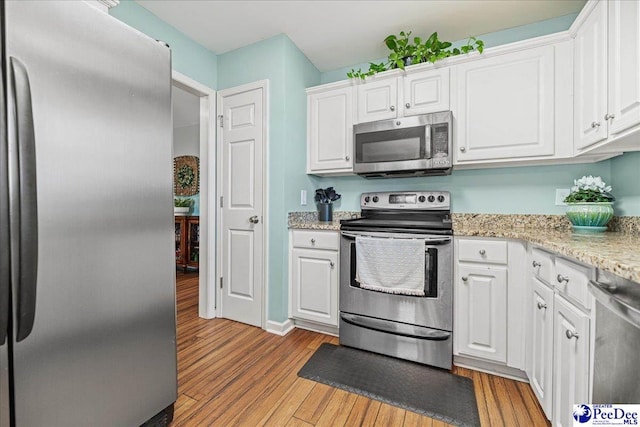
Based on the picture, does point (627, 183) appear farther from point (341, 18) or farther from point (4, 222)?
point (4, 222)

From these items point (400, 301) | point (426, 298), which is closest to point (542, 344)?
point (426, 298)

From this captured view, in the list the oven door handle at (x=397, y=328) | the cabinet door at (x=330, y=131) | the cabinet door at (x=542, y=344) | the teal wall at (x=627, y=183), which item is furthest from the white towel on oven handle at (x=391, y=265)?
the teal wall at (x=627, y=183)

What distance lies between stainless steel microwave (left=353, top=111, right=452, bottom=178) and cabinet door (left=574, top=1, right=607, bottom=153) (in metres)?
0.69

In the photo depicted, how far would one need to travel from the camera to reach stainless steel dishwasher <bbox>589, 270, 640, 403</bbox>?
2.38 feet

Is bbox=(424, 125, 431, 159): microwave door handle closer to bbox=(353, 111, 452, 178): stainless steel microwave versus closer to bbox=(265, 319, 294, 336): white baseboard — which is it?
bbox=(353, 111, 452, 178): stainless steel microwave

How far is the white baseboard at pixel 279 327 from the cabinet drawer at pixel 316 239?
2.11ft

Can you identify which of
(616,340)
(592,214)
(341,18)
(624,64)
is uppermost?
(341,18)

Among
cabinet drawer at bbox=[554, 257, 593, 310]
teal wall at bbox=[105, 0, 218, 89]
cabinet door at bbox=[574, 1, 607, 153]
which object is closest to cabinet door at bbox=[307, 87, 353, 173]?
teal wall at bbox=[105, 0, 218, 89]

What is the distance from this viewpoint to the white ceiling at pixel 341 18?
194 centimetres

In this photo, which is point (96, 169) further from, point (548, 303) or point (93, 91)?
point (548, 303)

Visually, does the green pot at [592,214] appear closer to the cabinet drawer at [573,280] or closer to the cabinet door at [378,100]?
the cabinet drawer at [573,280]

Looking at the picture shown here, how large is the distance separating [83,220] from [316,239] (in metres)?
1.51

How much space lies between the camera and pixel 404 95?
218 cm
